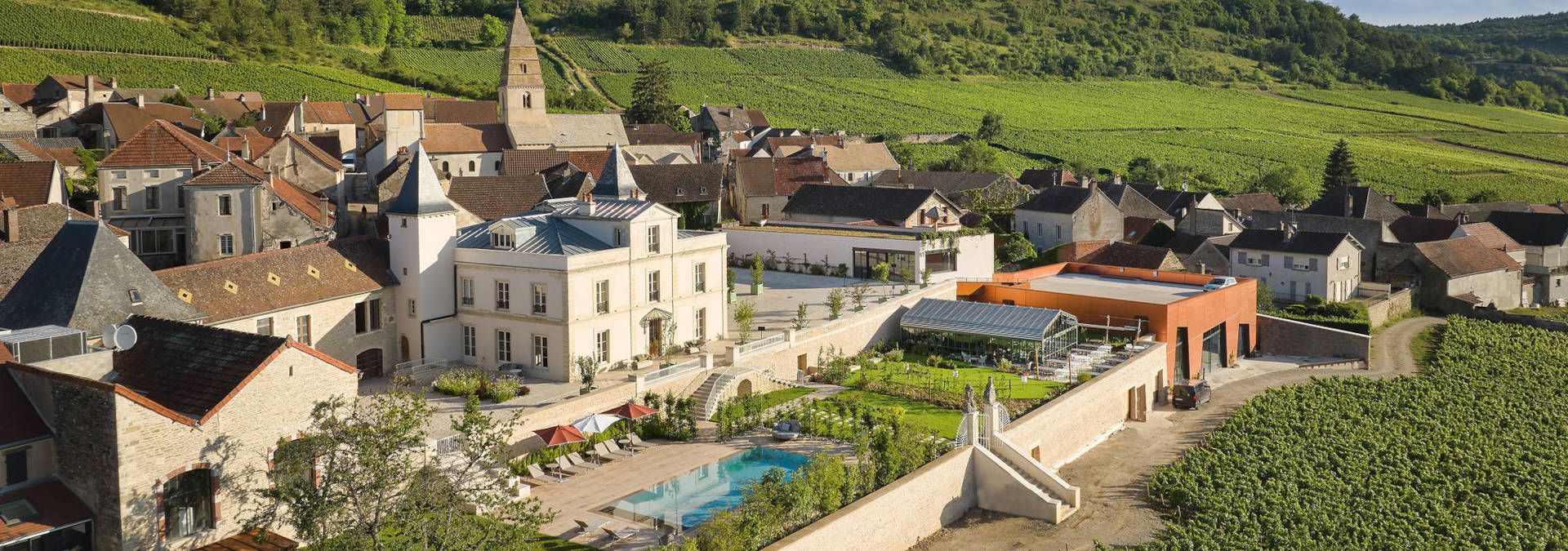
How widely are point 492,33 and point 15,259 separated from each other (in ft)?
369

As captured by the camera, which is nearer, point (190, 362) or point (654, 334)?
point (190, 362)

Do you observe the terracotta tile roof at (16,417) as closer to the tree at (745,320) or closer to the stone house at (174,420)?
the stone house at (174,420)

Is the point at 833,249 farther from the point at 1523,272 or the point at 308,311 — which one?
the point at 1523,272

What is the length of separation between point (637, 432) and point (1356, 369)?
33550 millimetres

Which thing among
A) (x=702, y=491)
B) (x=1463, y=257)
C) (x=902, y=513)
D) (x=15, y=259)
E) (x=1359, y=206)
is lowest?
(x=902, y=513)

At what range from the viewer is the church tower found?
82312 millimetres

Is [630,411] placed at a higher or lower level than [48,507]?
lower

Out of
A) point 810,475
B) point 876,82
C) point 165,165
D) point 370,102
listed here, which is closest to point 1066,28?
point 876,82

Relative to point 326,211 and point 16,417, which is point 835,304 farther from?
point 16,417

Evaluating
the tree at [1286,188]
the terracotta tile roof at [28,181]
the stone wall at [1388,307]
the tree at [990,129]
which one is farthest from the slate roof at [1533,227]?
the terracotta tile roof at [28,181]

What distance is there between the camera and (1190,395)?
146 feet

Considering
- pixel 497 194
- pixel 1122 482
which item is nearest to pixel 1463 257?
pixel 1122 482

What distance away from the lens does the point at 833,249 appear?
56.3m

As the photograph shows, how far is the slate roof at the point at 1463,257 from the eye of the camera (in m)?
65.6
